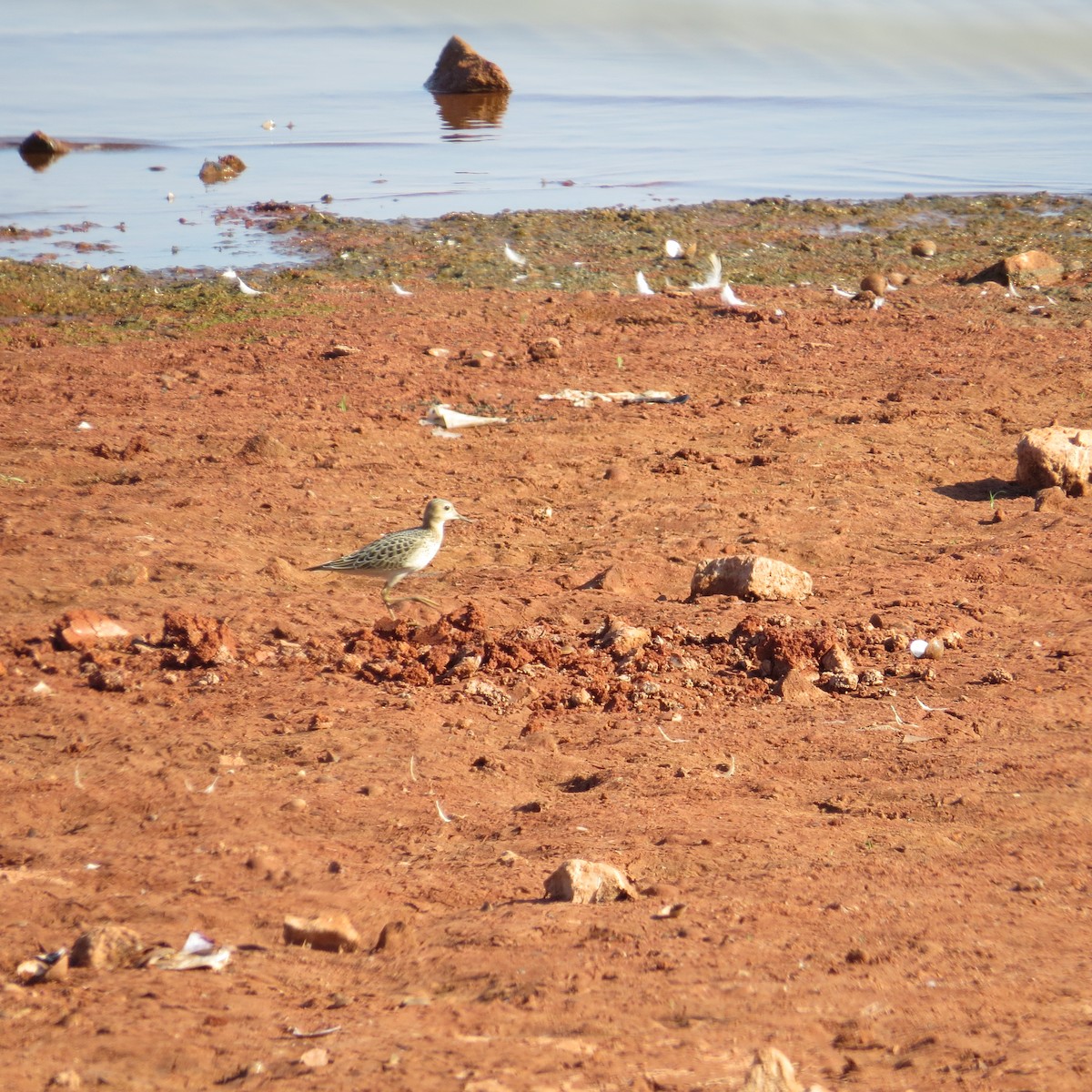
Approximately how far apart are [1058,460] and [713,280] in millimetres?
5928

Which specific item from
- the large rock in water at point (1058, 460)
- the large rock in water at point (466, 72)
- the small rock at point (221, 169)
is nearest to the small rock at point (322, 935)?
the large rock in water at point (1058, 460)

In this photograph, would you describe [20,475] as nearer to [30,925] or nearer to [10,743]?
[10,743]

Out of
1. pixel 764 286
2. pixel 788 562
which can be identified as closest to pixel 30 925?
pixel 788 562

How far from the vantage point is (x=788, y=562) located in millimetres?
7234

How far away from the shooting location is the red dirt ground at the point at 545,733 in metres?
3.31

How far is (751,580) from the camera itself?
6.49 metres

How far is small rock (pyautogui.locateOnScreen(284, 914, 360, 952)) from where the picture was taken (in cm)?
368

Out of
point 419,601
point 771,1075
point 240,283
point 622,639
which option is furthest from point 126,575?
point 240,283

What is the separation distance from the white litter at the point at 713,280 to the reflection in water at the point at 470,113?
10.6 m

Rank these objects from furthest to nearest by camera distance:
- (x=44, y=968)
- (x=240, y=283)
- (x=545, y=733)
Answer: (x=240, y=283) → (x=545, y=733) → (x=44, y=968)

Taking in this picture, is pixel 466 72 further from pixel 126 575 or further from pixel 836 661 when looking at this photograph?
pixel 836 661

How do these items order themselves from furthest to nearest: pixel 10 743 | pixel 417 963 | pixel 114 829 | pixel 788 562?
1. pixel 788 562
2. pixel 10 743
3. pixel 114 829
4. pixel 417 963

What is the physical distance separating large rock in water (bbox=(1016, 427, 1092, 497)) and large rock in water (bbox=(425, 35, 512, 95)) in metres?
21.3

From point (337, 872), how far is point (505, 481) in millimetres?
4577
